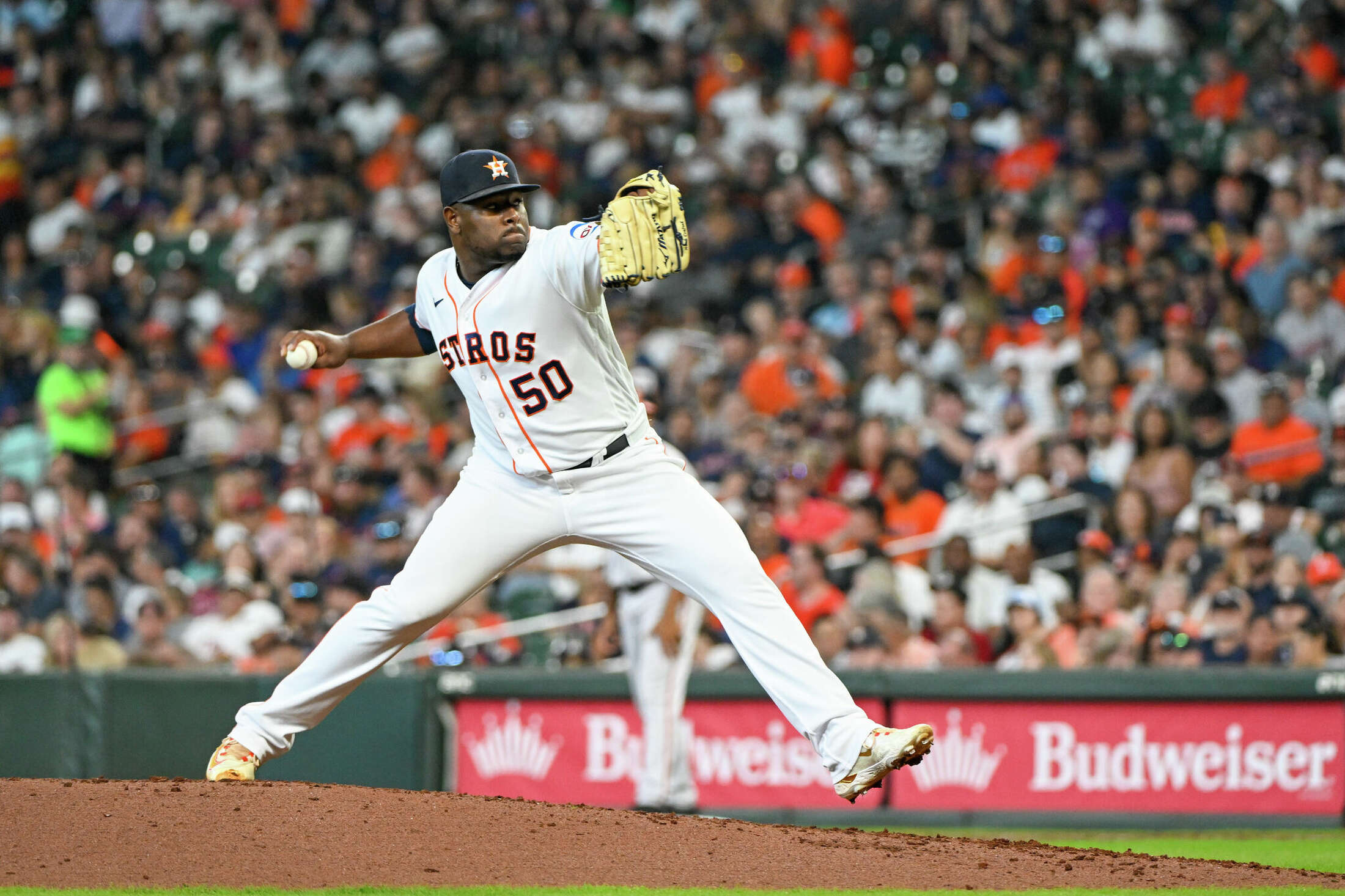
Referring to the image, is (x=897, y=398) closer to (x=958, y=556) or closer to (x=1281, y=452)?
(x=958, y=556)

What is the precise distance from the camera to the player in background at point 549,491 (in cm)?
509

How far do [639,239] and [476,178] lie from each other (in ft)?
2.33

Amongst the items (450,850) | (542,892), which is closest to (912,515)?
(450,850)

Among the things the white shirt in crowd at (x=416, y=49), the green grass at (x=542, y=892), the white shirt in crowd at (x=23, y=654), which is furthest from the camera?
the white shirt in crowd at (x=416, y=49)

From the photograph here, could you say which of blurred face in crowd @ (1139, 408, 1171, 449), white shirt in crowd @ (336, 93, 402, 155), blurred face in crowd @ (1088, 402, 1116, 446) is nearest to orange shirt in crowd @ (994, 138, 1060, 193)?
blurred face in crowd @ (1088, 402, 1116, 446)

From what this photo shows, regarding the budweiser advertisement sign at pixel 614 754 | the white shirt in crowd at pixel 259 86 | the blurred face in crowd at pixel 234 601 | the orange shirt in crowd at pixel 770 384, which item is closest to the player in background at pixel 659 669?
the budweiser advertisement sign at pixel 614 754

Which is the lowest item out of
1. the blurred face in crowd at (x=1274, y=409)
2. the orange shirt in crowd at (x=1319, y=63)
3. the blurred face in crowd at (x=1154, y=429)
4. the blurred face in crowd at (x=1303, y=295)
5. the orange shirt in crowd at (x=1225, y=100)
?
the blurred face in crowd at (x=1154, y=429)

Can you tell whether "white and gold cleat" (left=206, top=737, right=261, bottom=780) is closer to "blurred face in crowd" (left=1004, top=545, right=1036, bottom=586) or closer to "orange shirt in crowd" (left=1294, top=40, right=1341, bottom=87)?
"blurred face in crowd" (left=1004, top=545, right=1036, bottom=586)

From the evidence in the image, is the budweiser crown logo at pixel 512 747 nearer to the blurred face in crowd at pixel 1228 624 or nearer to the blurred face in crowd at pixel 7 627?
the blurred face in crowd at pixel 7 627

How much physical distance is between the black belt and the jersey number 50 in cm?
20

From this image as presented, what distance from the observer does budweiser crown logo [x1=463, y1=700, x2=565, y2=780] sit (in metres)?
9.39

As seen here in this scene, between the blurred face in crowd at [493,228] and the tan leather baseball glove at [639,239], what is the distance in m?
0.51

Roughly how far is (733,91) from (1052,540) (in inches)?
228

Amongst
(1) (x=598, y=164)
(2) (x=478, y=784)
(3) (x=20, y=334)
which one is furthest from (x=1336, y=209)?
(3) (x=20, y=334)
